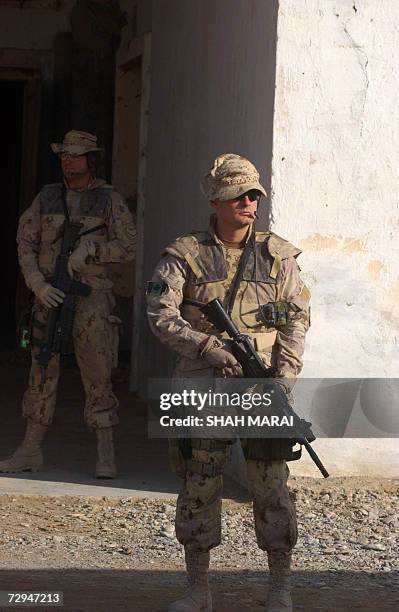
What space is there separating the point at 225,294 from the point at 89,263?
207cm

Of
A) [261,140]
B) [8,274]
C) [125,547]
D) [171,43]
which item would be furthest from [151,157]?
[8,274]

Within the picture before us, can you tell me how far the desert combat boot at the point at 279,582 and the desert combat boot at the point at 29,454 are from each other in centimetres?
257

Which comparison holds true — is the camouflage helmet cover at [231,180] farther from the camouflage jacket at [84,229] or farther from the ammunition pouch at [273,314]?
the camouflage jacket at [84,229]

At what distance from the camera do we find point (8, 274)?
16.8 meters

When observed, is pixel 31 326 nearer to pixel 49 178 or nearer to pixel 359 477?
pixel 359 477

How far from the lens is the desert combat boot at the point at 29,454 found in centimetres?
688

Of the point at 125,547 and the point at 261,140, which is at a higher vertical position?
the point at 261,140

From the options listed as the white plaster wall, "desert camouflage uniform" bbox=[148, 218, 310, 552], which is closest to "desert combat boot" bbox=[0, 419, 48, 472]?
the white plaster wall

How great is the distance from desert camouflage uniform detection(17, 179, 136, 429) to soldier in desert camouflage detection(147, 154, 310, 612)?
1892 millimetres

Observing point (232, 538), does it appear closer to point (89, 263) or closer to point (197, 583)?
point (197, 583)

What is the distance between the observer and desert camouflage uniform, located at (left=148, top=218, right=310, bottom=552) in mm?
4551

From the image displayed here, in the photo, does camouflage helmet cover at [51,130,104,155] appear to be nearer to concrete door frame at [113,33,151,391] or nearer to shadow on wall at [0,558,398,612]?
shadow on wall at [0,558,398,612]

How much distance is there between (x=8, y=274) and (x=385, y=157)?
10.7 meters

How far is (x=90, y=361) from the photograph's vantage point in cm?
673
